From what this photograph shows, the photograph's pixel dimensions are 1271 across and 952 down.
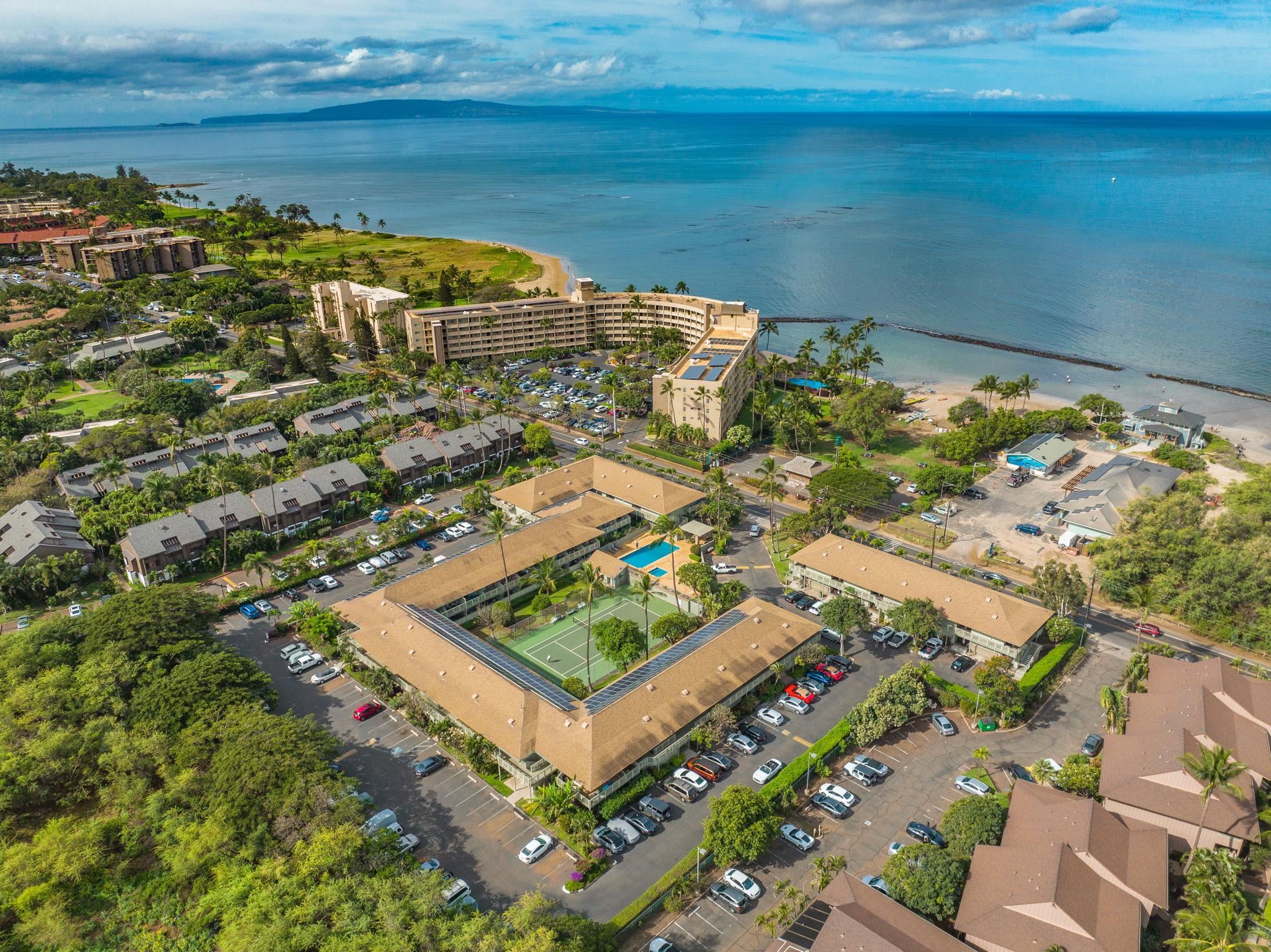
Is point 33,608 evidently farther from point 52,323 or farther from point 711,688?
point 52,323

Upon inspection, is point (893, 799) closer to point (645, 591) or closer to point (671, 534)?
point (645, 591)

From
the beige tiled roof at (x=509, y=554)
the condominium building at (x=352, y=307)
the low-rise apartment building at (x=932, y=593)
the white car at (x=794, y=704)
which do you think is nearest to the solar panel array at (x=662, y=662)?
the white car at (x=794, y=704)

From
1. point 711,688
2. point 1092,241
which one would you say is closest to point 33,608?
point 711,688

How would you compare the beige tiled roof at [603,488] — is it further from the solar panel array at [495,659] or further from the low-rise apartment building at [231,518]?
the solar panel array at [495,659]

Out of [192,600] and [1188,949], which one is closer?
[1188,949]

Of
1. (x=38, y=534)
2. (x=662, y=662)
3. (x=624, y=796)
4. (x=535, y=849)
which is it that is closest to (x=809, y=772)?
(x=624, y=796)
